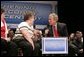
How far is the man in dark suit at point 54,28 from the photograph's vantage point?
331 centimetres

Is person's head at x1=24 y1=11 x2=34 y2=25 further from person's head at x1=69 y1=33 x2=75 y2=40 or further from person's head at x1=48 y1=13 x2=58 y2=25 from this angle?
person's head at x1=69 y1=33 x2=75 y2=40

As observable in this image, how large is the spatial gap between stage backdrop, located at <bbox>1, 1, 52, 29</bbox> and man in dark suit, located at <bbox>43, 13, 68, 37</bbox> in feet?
0.23

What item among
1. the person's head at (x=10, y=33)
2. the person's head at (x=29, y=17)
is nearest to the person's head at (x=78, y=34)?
the person's head at (x=29, y=17)

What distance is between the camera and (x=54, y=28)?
11.0ft

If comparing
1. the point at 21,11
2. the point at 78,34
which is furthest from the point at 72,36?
the point at 21,11

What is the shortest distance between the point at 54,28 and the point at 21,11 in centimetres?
44

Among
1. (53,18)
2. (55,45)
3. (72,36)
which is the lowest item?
(55,45)

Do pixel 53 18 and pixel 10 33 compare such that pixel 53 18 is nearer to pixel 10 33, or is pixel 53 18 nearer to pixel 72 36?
pixel 72 36

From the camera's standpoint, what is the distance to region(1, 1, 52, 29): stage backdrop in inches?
128

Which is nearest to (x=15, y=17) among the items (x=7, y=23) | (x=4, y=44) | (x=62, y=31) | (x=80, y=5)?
(x=7, y=23)

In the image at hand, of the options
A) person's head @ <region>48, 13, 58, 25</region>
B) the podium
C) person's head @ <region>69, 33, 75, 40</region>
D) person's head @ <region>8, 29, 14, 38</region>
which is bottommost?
the podium

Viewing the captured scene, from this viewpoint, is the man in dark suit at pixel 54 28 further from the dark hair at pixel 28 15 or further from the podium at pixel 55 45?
the dark hair at pixel 28 15

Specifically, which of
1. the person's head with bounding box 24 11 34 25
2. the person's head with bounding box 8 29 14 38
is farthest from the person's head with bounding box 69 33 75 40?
the person's head with bounding box 8 29 14 38

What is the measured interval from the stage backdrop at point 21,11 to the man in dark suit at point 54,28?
0.23ft
